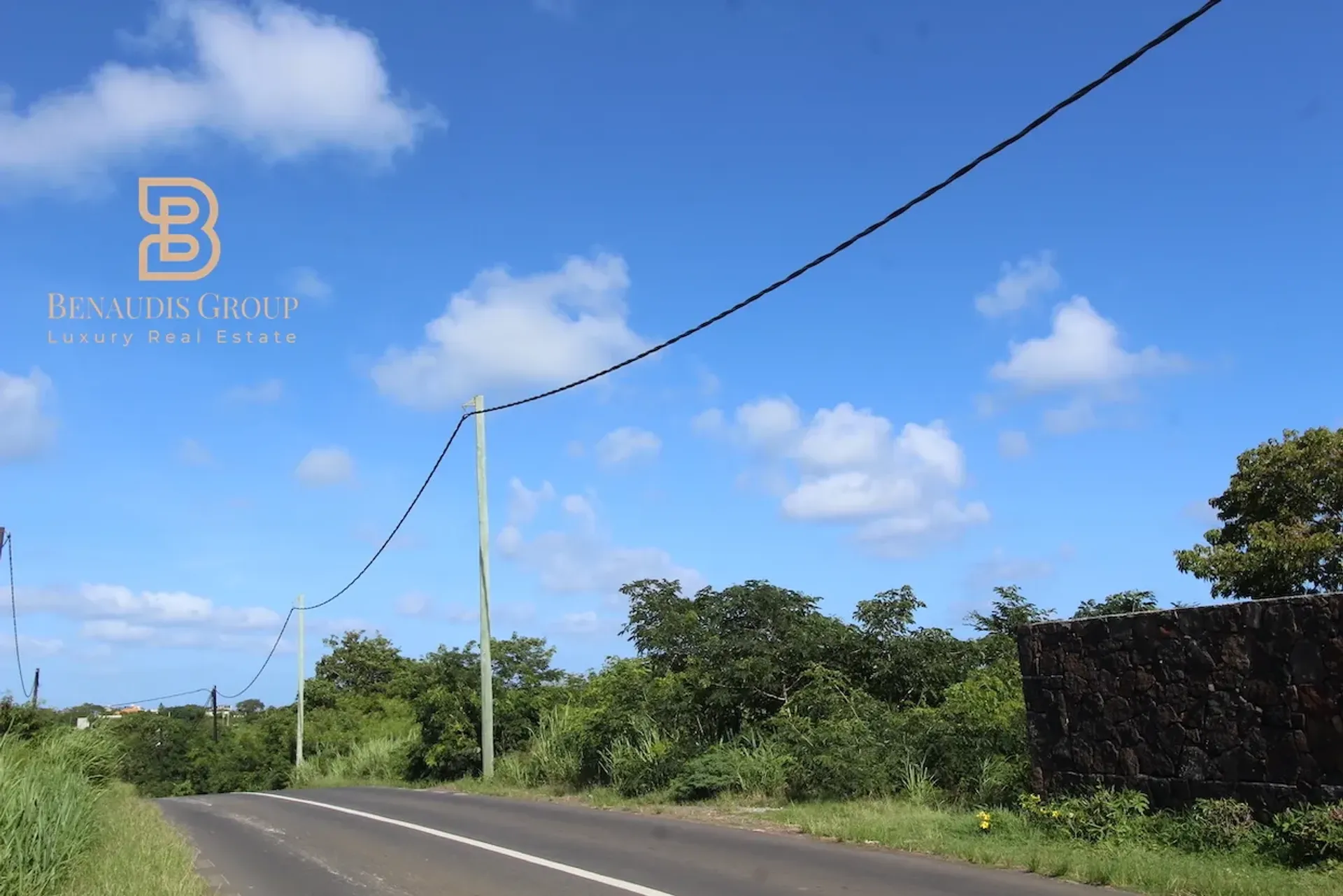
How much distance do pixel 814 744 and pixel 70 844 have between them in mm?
9434

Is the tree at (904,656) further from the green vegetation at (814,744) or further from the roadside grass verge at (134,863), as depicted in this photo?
the roadside grass verge at (134,863)

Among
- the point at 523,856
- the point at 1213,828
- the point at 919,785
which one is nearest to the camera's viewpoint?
the point at 1213,828

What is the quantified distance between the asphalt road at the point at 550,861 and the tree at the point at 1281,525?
1577 cm

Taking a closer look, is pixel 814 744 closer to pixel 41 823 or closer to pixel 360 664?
pixel 41 823

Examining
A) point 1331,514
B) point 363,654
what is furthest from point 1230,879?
point 363,654

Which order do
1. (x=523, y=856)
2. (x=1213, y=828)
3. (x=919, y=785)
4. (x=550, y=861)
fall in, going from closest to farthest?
1. (x=1213, y=828)
2. (x=550, y=861)
3. (x=523, y=856)
4. (x=919, y=785)

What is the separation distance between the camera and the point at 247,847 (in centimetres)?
1305

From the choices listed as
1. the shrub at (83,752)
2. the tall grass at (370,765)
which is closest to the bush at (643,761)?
the shrub at (83,752)

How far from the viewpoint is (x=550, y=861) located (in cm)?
1057

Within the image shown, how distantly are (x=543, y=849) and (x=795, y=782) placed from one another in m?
4.76

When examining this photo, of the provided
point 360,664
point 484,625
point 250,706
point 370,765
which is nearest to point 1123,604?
point 484,625

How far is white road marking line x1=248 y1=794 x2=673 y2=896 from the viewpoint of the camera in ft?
28.9

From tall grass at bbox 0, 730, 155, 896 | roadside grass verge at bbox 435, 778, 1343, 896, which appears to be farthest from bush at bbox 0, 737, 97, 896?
roadside grass verge at bbox 435, 778, 1343, 896

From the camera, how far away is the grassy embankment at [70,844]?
8672mm
